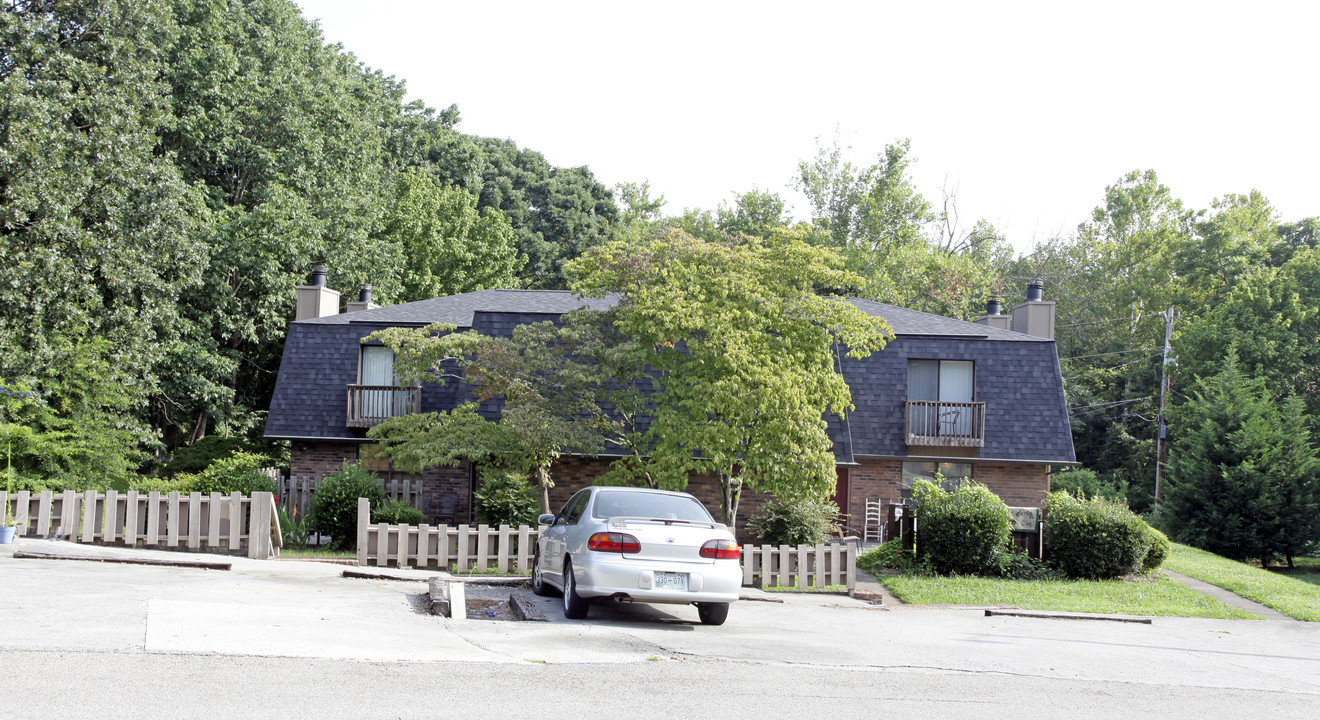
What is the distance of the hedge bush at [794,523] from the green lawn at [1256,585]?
24.1 ft

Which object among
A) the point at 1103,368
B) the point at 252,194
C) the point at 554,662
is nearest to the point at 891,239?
the point at 1103,368

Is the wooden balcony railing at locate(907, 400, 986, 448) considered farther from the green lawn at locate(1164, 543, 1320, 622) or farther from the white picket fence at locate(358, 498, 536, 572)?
the white picket fence at locate(358, 498, 536, 572)

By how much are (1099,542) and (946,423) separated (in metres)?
7.57

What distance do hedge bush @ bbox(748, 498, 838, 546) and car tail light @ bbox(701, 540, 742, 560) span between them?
6667mm

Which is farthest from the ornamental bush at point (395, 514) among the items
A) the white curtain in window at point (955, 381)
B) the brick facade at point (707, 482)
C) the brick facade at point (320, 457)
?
the white curtain in window at point (955, 381)

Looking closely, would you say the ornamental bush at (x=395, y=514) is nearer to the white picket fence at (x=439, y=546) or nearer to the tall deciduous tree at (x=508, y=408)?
the tall deciduous tree at (x=508, y=408)

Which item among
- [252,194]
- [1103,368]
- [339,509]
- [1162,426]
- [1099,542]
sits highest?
[252,194]

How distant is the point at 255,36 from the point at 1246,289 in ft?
131

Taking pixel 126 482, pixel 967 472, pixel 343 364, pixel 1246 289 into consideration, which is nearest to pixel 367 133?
pixel 343 364

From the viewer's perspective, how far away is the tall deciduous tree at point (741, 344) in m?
17.9

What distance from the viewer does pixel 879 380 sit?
26.8 meters

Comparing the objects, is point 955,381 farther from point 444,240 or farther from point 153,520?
point 444,240

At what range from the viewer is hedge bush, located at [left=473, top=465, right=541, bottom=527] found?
1978 cm

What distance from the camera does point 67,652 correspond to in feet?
24.8
